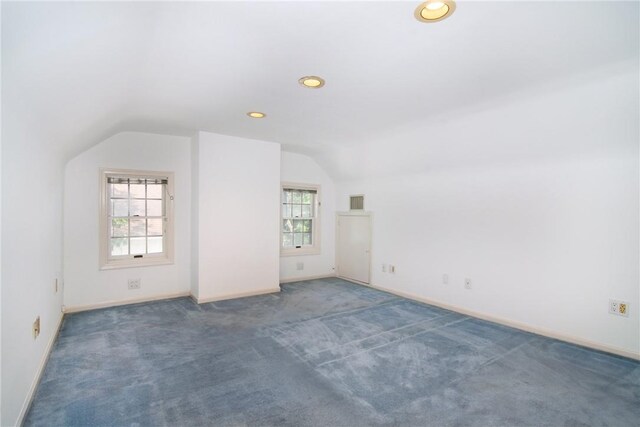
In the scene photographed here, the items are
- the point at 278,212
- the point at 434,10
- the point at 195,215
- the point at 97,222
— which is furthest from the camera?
the point at 278,212

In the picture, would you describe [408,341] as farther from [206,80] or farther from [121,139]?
[121,139]

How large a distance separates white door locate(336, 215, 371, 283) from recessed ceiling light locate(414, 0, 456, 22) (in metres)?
4.01

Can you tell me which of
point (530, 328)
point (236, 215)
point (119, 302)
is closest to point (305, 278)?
point (236, 215)

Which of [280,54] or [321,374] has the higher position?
[280,54]

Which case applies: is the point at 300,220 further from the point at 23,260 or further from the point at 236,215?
the point at 23,260

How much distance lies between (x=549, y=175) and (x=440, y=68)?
1.89 meters

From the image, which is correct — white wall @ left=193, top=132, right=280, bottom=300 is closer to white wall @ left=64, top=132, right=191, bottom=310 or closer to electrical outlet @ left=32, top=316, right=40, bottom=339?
white wall @ left=64, top=132, right=191, bottom=310

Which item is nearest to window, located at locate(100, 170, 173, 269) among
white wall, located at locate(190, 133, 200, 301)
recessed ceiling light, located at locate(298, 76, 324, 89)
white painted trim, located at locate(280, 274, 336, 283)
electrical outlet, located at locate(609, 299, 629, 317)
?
white wall, located at locate(190, 133, 200, 301)

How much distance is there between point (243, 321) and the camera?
3797mm

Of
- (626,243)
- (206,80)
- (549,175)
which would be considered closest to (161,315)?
(206,80)

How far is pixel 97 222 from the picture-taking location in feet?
14.0

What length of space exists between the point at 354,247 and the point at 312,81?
12.5 feet

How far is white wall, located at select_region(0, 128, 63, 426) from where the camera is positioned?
5.55ft

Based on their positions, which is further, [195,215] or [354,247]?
[354,247]
